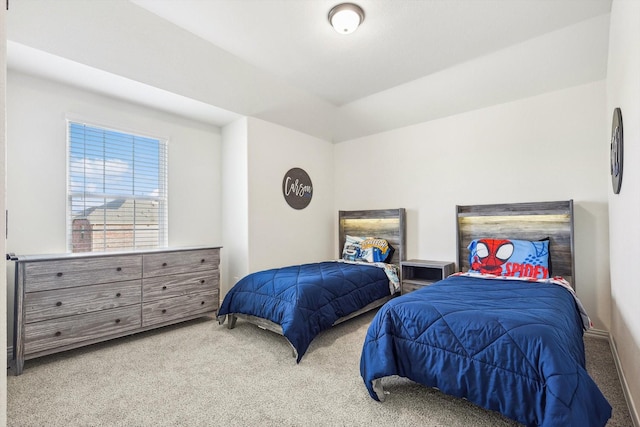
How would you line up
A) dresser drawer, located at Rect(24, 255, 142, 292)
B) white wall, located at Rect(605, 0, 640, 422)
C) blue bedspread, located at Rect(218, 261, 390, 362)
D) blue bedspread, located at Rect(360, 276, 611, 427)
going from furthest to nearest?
blue bedspread, located at Rect(218, 261, 390, 362) → dresser drawer, located at Rect(24, 255, 142, 292) → white wall, located at Rect(605, 0, 640, 422) → blue bedspread, located at Rect(360, 276, 611, 427)

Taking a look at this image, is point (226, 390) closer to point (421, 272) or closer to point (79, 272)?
point (79, 272)

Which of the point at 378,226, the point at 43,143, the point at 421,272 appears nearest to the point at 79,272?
the point at 43,143

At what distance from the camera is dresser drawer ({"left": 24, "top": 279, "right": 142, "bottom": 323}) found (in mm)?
2432

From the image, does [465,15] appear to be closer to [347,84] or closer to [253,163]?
[347,84]

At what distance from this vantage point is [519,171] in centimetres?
347

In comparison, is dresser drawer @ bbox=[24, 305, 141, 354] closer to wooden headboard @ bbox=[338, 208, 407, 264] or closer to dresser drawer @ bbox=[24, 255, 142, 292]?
dresser drawer @ bbox=[24, 255, 142, 292]

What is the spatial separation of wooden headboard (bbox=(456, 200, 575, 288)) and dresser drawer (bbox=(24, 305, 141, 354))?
3.53m

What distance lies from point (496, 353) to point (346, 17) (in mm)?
2422

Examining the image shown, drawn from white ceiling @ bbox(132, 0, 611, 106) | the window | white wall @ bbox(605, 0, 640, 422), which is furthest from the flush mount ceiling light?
the window

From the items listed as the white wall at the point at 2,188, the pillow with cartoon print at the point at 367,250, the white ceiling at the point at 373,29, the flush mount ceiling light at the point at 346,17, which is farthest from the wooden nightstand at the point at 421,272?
the white wall at the point at 2,188

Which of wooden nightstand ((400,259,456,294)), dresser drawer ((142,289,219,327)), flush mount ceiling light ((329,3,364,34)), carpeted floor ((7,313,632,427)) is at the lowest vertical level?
carpeted floor ((7,313,632,427))

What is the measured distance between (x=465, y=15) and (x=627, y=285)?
7.13 feet

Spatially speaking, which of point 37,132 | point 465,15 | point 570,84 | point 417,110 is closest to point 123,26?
point 37,132

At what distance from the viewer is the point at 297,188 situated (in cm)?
452
